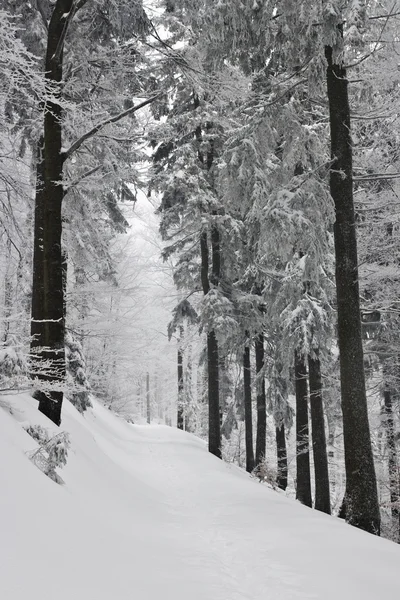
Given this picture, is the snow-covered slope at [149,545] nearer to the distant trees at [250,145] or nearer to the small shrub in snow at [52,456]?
the small shrub in snow at [52,456]

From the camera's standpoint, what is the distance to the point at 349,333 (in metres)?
7.18

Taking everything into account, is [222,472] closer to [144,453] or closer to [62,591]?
[144,453]

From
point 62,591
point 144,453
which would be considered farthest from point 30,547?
point 144,453

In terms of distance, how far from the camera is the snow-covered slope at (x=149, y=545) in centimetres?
294

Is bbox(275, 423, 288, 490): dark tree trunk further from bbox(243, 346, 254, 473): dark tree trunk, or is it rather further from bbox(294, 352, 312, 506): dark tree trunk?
bbox(294, 352, 312, 506): dark tree trunk

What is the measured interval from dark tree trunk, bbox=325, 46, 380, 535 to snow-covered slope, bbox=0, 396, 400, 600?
2.75 feet

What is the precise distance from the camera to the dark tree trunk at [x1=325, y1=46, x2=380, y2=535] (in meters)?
6.84

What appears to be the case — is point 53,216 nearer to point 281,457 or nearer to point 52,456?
point 52,456

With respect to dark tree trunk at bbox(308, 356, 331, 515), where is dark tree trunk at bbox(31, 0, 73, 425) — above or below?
above

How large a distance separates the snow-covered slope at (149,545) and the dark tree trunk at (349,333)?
0.84 metres

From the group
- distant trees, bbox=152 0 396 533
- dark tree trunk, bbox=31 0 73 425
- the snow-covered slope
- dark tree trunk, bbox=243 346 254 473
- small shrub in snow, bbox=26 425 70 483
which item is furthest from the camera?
dark tree trunk, bbox=243 346 254 473

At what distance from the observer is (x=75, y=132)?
8727 millimetres

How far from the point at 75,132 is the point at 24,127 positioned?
125cm

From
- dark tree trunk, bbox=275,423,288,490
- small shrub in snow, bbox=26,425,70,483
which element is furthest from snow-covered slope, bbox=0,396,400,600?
dark tree trunk, bbox=275,423,288,490
